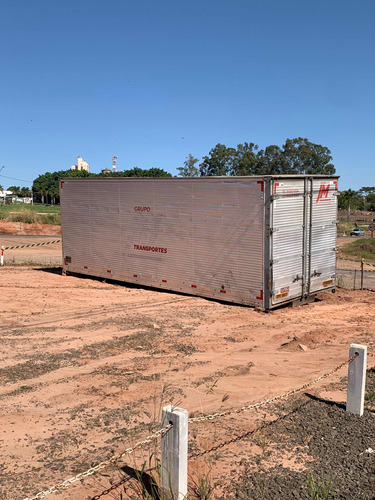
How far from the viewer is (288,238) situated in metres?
13.2

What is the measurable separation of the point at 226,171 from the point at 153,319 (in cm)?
7979

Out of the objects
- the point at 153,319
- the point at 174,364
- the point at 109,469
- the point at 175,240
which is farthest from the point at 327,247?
the point at 109,469

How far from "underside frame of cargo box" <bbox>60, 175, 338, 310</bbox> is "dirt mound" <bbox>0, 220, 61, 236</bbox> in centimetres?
2802

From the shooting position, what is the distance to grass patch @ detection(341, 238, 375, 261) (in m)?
39.2

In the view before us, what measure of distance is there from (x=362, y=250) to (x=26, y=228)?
27.6 m

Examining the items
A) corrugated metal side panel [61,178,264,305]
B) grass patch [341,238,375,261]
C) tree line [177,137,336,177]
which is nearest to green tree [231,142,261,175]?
tree line [177,137,336,177]

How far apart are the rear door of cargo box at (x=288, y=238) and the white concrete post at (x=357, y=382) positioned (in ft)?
21.7

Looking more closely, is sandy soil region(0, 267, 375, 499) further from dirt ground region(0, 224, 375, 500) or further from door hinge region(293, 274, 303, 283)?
door hinge region(293, 274, 303, 283)

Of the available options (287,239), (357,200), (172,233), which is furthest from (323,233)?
(357,200)

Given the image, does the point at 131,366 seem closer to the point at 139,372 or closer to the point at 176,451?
the point at 139,372

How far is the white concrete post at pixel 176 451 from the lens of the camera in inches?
167

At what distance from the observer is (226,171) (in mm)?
90062

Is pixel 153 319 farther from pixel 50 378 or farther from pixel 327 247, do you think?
pixel 327 247

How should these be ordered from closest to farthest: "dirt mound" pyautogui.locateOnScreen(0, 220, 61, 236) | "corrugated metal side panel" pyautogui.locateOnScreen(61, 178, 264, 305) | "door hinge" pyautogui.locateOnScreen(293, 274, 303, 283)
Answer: "corrugated metal side panel" pyautogui.locateOnScreen(61, 178, 264, 305) → "door hinge" pyautogui.locateOnScreen(293, 274, 303, 283) → "dirt mound" pyautogui.locateOnScreen(0, 220, 61, 236)
